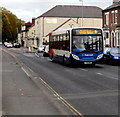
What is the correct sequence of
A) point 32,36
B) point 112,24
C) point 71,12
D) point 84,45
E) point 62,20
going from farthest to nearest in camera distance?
1. point 32,36
2. point 71,12
3. point 62,20
4. point 112,24
5. point 84,45

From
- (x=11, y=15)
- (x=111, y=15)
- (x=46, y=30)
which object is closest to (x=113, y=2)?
(x=111, y=15)

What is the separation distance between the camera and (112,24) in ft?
152

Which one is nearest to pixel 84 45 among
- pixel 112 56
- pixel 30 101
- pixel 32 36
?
pixel 112 56

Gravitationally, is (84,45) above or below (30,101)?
above

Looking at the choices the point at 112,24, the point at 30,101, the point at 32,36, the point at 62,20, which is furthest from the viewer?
the point at 32,36

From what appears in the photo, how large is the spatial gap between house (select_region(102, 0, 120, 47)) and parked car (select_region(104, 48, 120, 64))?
1503 centimetres

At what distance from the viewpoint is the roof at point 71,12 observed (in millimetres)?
86375

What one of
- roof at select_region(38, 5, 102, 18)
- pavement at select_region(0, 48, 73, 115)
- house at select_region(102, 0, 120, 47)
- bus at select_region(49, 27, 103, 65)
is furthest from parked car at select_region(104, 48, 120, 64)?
roof at select_region(38, 5, 102, 18)

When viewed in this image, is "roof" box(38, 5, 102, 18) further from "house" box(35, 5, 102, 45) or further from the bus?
the bus

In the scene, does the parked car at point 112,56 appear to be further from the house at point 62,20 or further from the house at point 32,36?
the house at point 32,36

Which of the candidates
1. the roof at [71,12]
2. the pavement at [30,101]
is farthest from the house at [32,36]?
the pavement at [30,101]

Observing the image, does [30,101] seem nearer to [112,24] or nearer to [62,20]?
[112,24]

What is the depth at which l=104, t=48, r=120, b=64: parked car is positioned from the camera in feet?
91.5

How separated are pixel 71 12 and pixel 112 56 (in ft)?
201
